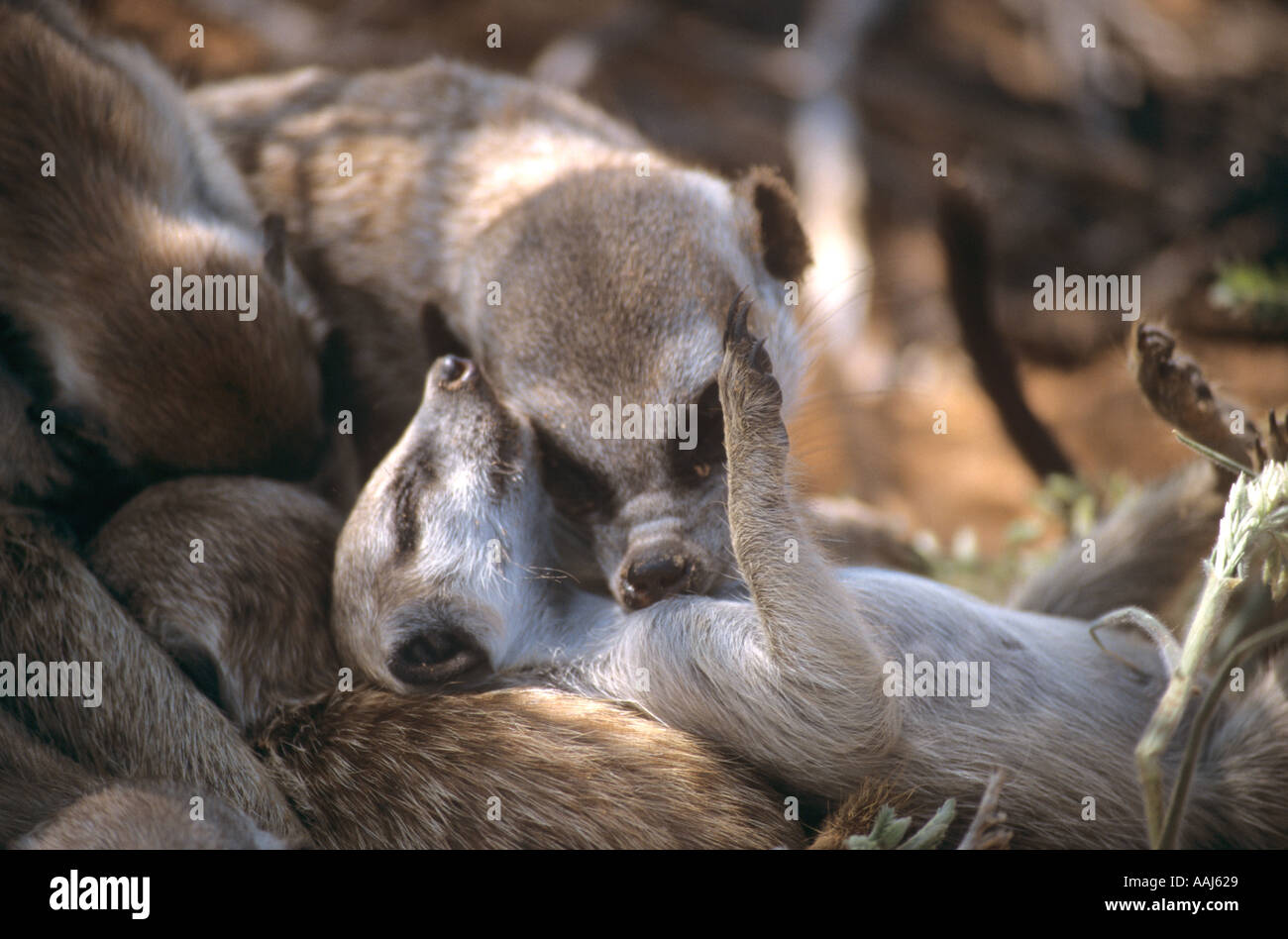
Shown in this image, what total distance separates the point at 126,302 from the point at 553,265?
1332 mm

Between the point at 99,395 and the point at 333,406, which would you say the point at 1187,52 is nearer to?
the point at 333,406

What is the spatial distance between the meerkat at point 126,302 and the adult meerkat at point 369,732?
19 cm

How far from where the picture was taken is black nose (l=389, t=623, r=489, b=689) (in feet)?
10.7

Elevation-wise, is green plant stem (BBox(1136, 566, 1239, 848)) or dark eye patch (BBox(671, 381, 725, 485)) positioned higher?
dark eye patch (BBox(671, 381, 725, 485))

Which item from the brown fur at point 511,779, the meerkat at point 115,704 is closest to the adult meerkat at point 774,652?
the brown fur at point 511,779

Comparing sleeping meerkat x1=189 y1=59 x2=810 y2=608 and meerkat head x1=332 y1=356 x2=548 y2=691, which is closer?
meerkat head x1=332 y1=356 x2=548 y2=691

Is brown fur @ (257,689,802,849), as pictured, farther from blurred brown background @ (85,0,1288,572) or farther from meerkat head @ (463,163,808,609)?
blurred brown background @ (85,0,1288,572)

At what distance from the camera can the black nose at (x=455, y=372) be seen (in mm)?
3467

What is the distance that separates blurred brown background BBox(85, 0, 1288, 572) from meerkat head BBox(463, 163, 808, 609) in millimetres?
1983

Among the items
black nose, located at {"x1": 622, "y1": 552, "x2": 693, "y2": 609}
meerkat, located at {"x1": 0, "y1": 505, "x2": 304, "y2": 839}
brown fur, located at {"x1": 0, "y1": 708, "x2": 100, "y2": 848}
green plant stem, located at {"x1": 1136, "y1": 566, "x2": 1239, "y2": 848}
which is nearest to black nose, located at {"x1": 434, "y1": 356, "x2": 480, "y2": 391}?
black nose, located at {"x1": 622, "y1": 552, "x2": 693, "y2": 609}

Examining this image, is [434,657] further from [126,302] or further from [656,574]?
[126,302]

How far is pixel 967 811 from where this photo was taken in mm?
3133

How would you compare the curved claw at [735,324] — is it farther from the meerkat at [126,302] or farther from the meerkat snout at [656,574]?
the meerkat at [126,302]
